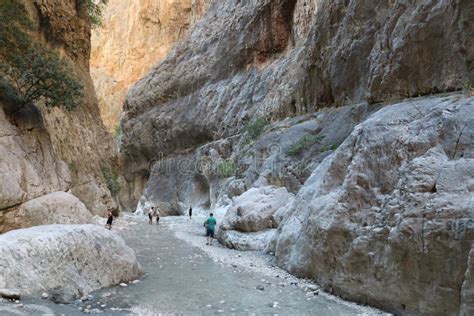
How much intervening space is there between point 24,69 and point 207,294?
11.8 meters

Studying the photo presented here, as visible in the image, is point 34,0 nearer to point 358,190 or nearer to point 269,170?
point 269,170

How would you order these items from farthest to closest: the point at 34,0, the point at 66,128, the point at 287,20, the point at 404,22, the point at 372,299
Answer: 1. the point at 287,20
2. the point at 66,128
3. the point at 34,0
4. the point at 404,22
5. the point at 372,299

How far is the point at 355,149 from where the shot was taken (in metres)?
10.2

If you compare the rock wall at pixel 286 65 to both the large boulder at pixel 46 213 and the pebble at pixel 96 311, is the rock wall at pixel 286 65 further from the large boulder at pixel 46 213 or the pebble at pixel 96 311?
the large boulder at pixel 46 213

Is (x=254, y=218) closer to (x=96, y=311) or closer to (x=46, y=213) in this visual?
(x=46, y=213)

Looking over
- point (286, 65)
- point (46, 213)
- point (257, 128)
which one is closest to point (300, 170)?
point (46, 213)

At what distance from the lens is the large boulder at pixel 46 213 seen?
13.7 metres

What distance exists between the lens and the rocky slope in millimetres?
7324

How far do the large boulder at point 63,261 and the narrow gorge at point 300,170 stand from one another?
0.03 meters

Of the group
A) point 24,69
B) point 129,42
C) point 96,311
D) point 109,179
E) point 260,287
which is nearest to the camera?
point 96,311

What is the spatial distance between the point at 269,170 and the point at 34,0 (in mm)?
14611

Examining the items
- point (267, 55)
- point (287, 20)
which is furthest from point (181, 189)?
point (287, 20)

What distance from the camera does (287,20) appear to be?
3491cm

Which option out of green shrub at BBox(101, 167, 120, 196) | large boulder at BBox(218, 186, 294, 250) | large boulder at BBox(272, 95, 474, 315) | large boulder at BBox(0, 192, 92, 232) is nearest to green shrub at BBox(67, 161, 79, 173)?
green shrub at BBox(101, 167, 120, 196)
